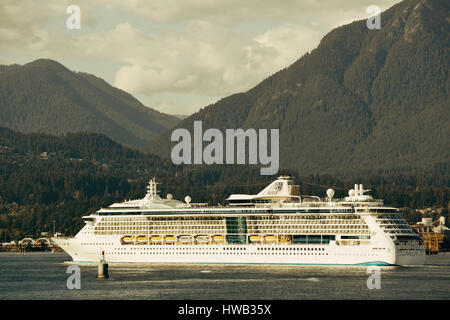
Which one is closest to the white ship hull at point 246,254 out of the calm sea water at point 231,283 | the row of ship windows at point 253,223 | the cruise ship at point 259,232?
the cruise ship at point 259,232

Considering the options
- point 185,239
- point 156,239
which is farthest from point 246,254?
point 156,239

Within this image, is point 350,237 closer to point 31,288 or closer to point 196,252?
point 196,252

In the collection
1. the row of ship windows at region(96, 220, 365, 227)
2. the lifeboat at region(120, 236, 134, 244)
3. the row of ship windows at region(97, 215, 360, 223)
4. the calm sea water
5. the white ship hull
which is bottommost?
the calm sea water

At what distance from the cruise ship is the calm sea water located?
3.05 m

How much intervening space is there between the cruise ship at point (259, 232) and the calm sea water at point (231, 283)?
10.0 ft

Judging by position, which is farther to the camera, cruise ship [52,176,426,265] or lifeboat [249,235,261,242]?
lifeboat [249,235,261,242]

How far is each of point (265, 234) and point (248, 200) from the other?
7.17m

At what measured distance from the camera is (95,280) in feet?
382

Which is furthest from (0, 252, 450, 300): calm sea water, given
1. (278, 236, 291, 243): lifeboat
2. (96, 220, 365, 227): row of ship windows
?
(96, 220, 365, 227): row of ship windows

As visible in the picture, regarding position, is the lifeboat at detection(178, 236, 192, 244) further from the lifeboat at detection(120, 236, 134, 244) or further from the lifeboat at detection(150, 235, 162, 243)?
the lifeboat at detection(120, 236, 134, 244)

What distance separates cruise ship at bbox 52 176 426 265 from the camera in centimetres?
13112

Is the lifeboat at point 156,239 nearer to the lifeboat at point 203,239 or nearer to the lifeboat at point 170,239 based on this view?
the lifeboat at point 170,239

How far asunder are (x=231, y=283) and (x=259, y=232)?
99.3 feet

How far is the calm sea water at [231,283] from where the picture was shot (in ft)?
327
